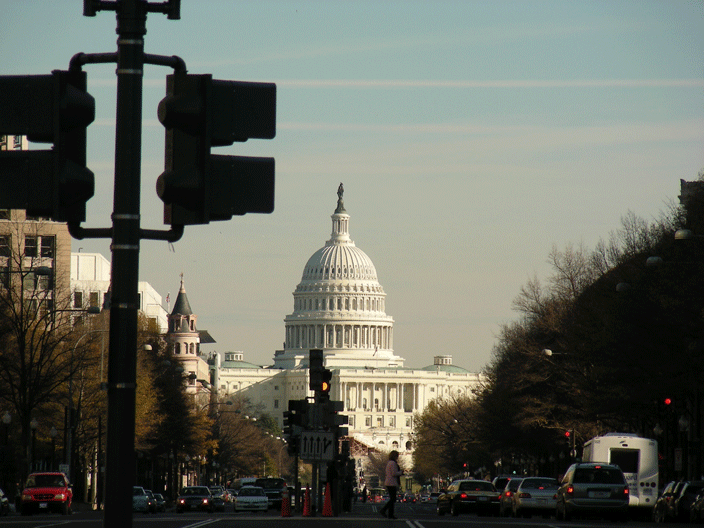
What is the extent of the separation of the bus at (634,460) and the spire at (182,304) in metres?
132

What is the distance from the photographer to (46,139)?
22.9ft

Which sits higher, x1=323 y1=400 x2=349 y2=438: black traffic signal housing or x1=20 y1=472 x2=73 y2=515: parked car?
x1=323 y1=400 x2=349 y2=438: black traffic signal housing

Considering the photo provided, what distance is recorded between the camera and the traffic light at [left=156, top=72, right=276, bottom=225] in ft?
22.9

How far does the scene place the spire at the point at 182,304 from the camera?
178 metres

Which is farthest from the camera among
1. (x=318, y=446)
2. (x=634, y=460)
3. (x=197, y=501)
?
(x=197, y=501)

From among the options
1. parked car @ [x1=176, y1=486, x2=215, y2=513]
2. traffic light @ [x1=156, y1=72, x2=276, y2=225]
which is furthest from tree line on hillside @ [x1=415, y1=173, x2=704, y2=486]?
traffic light @ [x1=156, y1=72, x2=276, y2=225]

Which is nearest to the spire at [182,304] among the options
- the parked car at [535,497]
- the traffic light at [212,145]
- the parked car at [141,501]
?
the parked car at [141,501]

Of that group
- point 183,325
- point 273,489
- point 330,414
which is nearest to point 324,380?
point 330,414

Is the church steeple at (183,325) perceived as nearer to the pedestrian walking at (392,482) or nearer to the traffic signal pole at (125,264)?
the pedestrian walking at (392,482)

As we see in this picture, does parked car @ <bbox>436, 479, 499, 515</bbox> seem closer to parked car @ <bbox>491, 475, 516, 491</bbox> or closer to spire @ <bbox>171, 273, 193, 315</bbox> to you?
parked car @ <bbox>491, 475, 516, 491</bbox>

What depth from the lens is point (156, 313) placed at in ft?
526

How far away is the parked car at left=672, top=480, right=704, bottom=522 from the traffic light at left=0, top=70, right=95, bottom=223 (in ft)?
107

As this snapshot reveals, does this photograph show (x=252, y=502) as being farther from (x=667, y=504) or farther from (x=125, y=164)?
(x=125, y=164)

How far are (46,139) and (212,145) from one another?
2.65 ft
